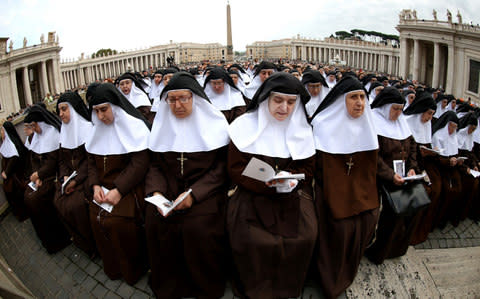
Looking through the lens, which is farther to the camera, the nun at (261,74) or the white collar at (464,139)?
the nun at (261,74)

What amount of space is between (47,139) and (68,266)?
1934 mm

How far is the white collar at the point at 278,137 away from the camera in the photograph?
10.1 ft

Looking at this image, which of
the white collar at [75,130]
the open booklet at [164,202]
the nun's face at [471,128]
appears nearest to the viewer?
the open booklet at [164,202]

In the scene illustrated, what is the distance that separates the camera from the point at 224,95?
20.8ft

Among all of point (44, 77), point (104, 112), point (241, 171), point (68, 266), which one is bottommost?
point (68, 266)

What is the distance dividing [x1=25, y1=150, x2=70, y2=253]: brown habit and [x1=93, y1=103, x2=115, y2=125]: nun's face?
5.73 feet

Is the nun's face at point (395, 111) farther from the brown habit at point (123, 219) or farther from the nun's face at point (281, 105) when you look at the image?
the brown habit at point (123, 219)

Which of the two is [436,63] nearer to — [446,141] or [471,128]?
[471,128]

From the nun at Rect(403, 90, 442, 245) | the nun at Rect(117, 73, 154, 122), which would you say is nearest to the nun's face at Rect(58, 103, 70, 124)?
the nun at Rect(117, 73, 154, 122)

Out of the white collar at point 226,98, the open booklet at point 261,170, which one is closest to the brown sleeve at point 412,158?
the open booklet at point 261,170

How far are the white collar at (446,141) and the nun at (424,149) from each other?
13.7 inches

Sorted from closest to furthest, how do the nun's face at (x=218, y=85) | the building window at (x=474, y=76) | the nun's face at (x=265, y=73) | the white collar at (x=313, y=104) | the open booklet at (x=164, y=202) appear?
the open booklet at (x=164, y=202) → the white collar at (x=313, y=104) → the nun's face at (x=218, y=85) → the nun's face at (x=265, y=73) → the building window at (x=474, y=76)

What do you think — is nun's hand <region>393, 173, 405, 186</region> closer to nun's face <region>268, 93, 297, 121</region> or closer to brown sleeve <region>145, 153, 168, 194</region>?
nun's face <region>268, 93, 297, 121</region>

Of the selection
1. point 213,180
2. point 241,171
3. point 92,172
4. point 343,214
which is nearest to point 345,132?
point 343,214
